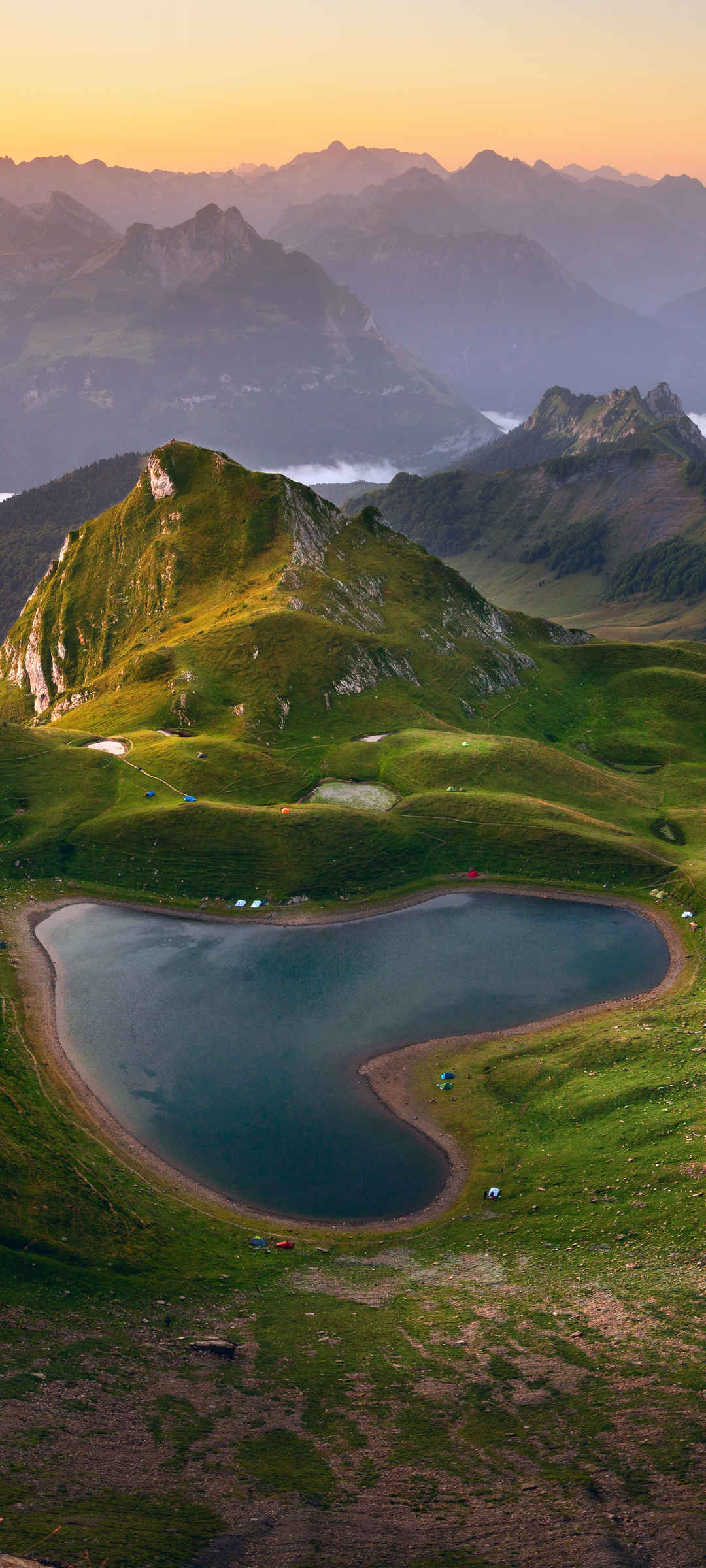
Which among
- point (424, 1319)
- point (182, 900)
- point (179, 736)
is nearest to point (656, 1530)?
point (424, 1319)

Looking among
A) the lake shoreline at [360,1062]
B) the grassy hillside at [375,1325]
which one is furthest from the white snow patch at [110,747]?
the lake shoreline at [360,1062]

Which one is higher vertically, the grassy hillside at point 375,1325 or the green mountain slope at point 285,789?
the green mountain slope at point 285,789

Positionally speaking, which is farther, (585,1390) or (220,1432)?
(585,1390)

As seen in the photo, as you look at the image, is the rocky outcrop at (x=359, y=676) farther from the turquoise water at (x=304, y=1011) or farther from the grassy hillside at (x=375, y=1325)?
the turquoise water at (x=304, y=1011)

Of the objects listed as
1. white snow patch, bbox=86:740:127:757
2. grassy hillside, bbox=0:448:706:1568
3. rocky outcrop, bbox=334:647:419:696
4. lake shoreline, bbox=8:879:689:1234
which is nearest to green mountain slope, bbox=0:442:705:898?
rocky outcrop, bbox=334:647:419:696

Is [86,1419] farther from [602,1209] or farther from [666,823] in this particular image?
[666,823]

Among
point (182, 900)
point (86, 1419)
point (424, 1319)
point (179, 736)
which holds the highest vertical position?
point (179, 736)
